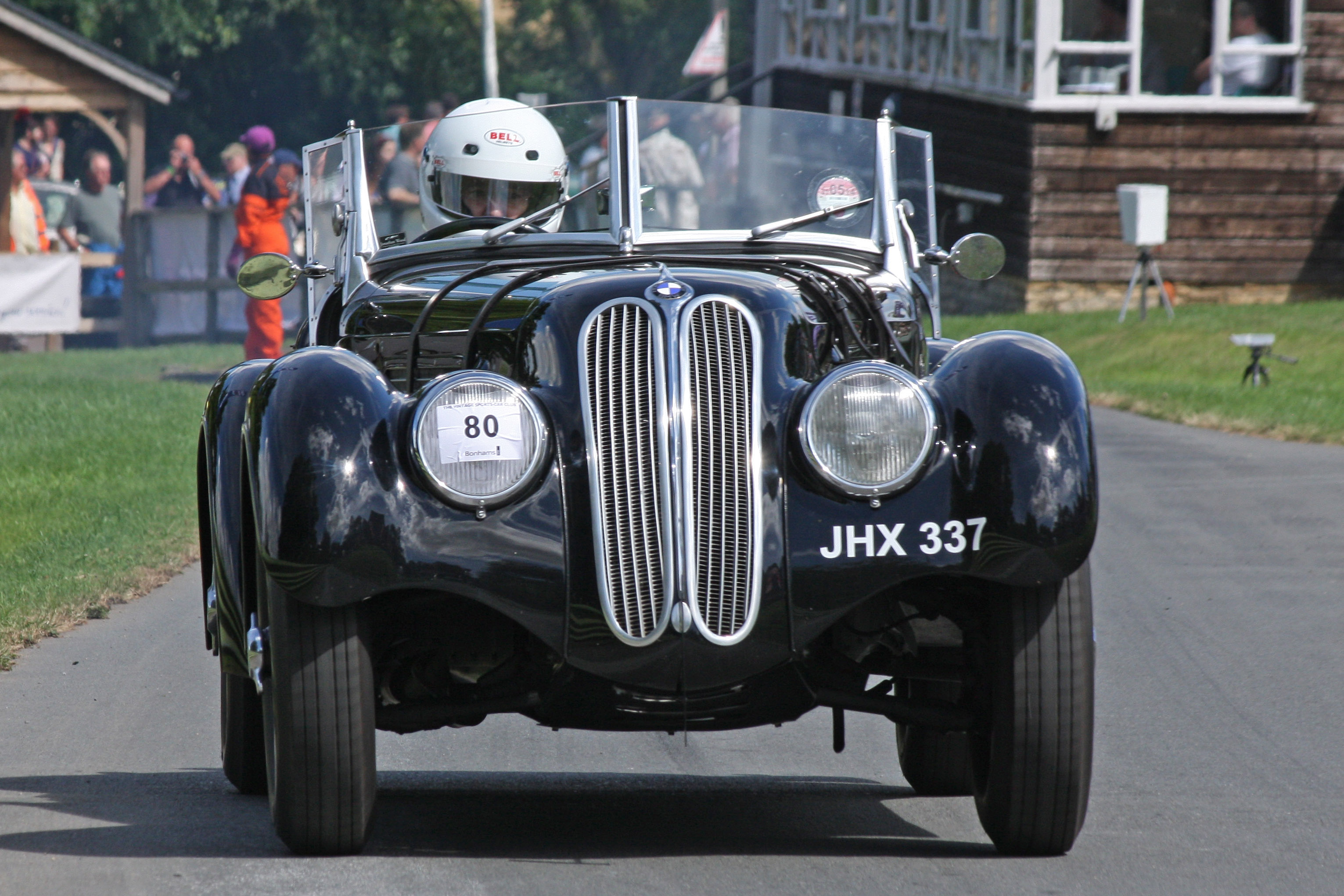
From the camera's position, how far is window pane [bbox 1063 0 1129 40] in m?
22.3

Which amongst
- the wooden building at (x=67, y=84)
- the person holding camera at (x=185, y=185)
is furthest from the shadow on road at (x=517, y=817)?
the wooden building at (x=67, y=84)

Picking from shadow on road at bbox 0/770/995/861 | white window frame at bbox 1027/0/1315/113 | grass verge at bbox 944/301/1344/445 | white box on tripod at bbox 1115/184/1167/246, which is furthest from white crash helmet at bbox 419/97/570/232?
white window frame at bbox 1027/0/1315/113

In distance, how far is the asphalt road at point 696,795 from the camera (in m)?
4.44

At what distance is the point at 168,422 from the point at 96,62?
1086cm

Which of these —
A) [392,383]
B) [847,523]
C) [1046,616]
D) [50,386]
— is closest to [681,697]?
[847,523]

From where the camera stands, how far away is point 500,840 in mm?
4832

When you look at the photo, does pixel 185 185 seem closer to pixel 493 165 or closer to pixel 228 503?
pixel 493 165

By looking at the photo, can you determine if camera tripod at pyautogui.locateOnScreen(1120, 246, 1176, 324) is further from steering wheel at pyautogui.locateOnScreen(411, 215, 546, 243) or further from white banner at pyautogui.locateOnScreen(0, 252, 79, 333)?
steering wheel at pyautogui.locateOnScreen(411, 215, 546, 243)

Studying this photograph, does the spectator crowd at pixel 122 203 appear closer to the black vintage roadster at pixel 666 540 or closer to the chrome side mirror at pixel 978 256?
the chrome side mirror at pixel 978 256

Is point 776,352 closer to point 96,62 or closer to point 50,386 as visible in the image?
point 50,386

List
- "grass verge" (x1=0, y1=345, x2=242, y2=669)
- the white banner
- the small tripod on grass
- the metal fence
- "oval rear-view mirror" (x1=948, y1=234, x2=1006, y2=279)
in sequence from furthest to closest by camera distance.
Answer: the metal fence
the white banner
the small tripod on grass
"grass verge" (x1=0, y1=345, x2=242, y2=669)
"oval rear-view mirror" (x1=948, y1=234, x2=1006, y2=279)

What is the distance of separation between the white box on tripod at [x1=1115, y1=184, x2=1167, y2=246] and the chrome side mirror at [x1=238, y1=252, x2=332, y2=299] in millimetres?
15859

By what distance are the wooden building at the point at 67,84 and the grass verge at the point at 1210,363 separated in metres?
10.2

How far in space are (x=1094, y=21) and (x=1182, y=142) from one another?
65.8 inches
